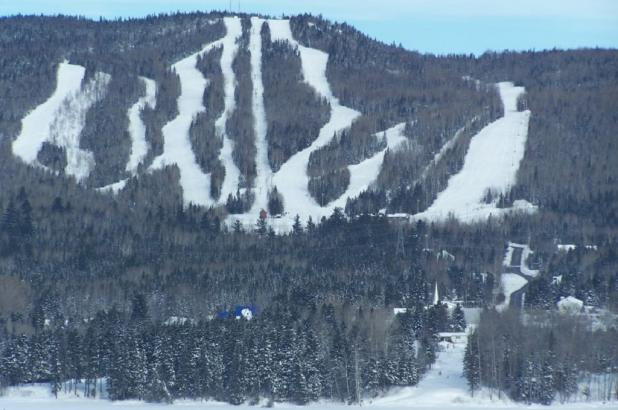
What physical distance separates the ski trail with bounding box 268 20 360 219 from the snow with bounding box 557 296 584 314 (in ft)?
139

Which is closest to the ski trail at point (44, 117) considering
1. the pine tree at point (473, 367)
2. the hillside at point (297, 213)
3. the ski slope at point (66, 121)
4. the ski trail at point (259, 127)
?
the ski slope at point (66, 121)

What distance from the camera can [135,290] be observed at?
285ft

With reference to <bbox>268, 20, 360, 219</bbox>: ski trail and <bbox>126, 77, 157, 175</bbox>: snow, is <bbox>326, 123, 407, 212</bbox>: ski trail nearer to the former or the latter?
<bbox>268, 20, 360, 219</bbox>: ski trail

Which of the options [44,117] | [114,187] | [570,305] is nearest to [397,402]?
[570,305]

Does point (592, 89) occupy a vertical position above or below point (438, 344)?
above

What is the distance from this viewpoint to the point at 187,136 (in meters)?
150

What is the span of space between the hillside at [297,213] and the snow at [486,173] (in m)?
0.43

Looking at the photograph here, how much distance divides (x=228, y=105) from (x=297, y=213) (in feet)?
128

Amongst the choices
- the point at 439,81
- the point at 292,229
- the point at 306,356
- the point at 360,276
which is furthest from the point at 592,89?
the point at 306,356

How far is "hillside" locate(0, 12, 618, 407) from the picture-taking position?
6750 cm

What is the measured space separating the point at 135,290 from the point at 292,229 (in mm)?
30445

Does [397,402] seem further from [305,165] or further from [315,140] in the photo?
[315,140]

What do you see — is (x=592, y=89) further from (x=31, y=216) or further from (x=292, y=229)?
(x=31, y=216)


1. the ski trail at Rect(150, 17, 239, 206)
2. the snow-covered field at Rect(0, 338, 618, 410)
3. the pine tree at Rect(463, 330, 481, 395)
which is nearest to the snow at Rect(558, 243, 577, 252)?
the snow-covered field at Rect(0, 338, 618, 410)
